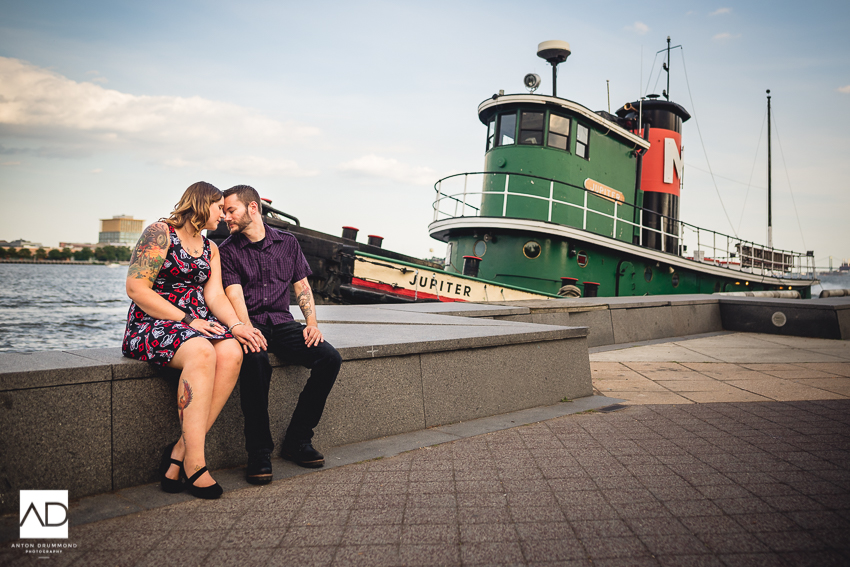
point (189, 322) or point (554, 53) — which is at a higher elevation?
point (554, 53)

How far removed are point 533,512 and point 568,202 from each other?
1163 centimetres

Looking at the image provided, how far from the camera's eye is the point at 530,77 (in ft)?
45.0

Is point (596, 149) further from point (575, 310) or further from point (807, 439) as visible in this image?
point (807, 439)

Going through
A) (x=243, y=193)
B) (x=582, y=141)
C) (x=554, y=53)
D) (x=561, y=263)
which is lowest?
(x=243, y=193)

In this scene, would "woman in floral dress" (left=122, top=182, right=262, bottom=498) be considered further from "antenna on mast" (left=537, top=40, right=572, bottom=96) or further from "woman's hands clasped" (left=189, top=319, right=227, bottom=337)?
"antenna on mast" (left=537, top=40, right=572, bottom=96)

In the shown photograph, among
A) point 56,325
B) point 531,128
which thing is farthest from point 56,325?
point 531,128

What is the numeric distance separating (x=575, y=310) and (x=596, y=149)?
720cm

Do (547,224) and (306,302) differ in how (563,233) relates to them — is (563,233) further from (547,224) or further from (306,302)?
(306,302)

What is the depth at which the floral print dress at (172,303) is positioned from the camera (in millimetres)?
2902

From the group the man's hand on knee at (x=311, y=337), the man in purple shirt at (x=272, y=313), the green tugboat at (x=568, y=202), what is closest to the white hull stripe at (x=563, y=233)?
the green tugboat at (x=568, y=202)

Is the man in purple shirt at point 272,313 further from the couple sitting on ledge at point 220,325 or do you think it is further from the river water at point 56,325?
the river water at point 56,325

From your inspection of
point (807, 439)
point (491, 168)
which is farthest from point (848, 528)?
point (491, 168)

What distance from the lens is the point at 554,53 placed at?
15.0m

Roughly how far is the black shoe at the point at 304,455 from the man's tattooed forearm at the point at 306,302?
78 cm
